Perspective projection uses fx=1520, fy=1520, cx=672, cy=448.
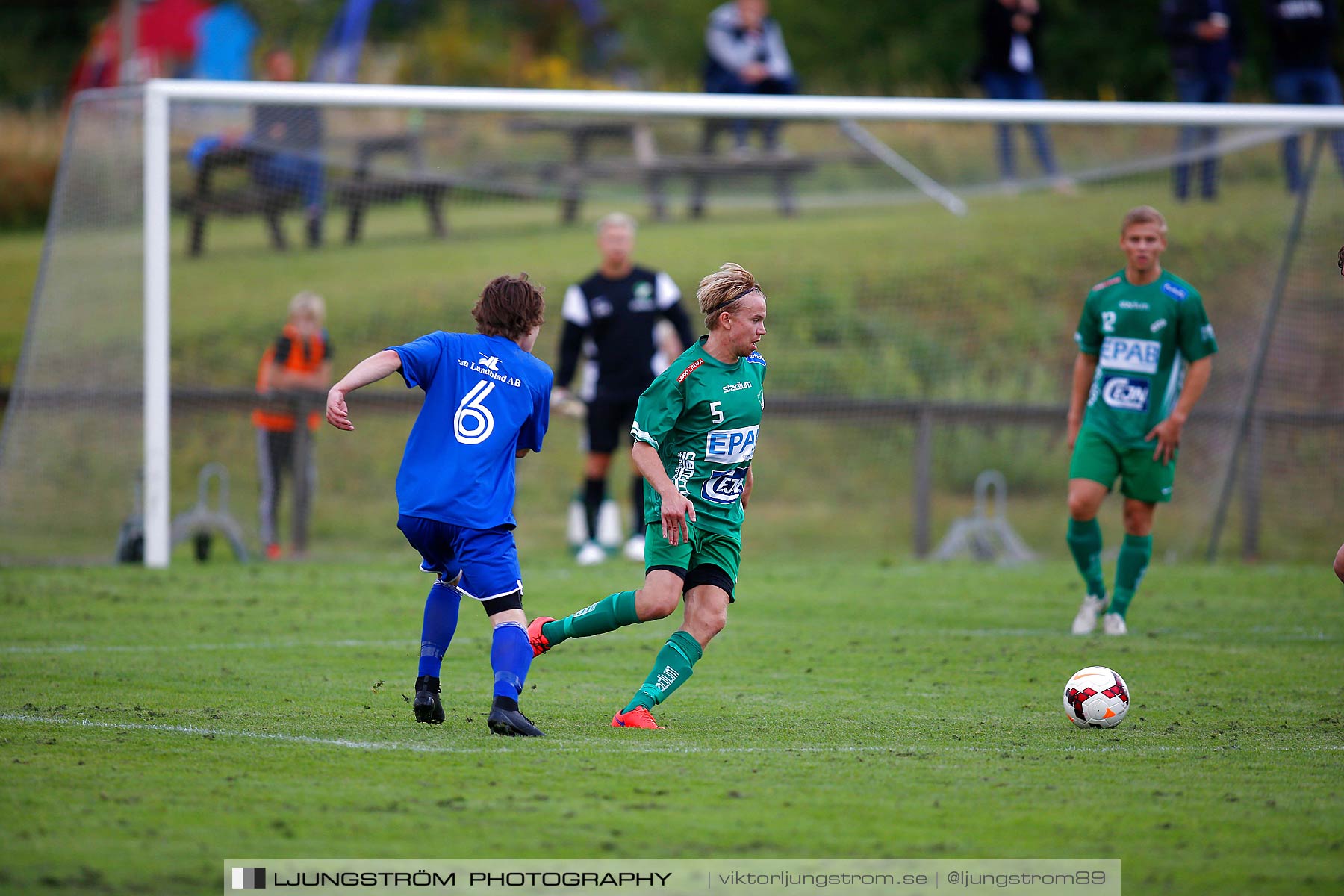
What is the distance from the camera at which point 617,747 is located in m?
5.85

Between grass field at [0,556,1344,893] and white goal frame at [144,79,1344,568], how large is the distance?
1.63 meters

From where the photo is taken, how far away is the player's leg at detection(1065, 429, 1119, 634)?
907 centimetres

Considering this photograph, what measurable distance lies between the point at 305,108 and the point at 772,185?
5227 millimetres

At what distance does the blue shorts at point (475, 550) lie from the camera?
602cm

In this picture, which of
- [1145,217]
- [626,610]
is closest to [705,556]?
[626,610]

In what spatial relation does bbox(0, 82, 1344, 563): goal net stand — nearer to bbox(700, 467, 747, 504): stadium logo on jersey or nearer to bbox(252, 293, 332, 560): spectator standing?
bbox(252, 293, 332, 560): spectator standing

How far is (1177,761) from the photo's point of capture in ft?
18.9

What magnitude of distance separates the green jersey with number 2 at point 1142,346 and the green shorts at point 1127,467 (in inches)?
2.3

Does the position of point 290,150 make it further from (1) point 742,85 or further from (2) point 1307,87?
(2) point 1307,87

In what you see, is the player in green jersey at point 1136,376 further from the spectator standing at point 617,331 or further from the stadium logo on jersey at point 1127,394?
the spectator standing at point 617,331

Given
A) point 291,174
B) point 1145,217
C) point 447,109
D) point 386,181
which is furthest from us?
point 386,181

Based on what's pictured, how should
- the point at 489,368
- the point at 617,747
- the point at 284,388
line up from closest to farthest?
the point at 617,747 < the point at 489,368 < the point at 284,388

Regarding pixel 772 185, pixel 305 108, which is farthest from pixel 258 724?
pixel 772 185

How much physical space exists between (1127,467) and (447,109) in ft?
20.9
